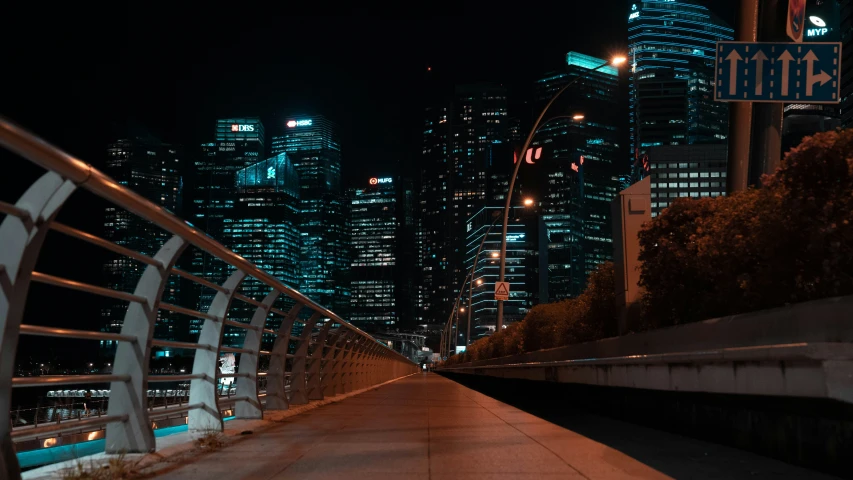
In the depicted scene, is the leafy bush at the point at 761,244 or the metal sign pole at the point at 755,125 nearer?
the leafy bush at the point at 761,244

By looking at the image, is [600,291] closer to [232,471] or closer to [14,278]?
[232,471]

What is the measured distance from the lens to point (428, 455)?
6.32 metres

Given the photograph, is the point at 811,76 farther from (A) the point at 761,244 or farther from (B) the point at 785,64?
(A) the point at 761,244

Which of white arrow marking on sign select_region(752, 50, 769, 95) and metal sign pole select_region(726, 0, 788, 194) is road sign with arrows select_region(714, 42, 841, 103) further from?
metal sign pole select_region(726, 0, 788, 194)

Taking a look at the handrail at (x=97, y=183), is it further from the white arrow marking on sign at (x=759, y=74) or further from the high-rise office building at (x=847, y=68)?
the high-rise office building at (x=847, y=68)

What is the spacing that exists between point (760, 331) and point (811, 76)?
350 centimetres

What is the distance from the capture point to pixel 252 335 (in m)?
9.24

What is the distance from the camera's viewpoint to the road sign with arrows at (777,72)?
24.8 ft

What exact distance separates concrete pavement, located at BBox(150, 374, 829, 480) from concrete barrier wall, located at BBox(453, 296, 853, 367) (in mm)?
820

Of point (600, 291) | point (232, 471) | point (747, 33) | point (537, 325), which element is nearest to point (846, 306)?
point (232, 471)

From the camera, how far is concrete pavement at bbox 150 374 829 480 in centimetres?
530

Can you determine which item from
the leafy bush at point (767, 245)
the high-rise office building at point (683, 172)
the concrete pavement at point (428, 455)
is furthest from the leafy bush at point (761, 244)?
the high-rise office building at point (683, 172)

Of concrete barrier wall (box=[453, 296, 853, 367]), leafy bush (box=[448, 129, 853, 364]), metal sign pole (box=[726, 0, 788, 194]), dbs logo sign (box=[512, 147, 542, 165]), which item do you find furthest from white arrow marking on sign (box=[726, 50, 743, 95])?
dbs logo sign (box=[512, 147, 542, 165])

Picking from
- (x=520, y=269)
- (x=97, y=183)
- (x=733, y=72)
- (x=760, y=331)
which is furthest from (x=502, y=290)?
(x=520, y=269)
